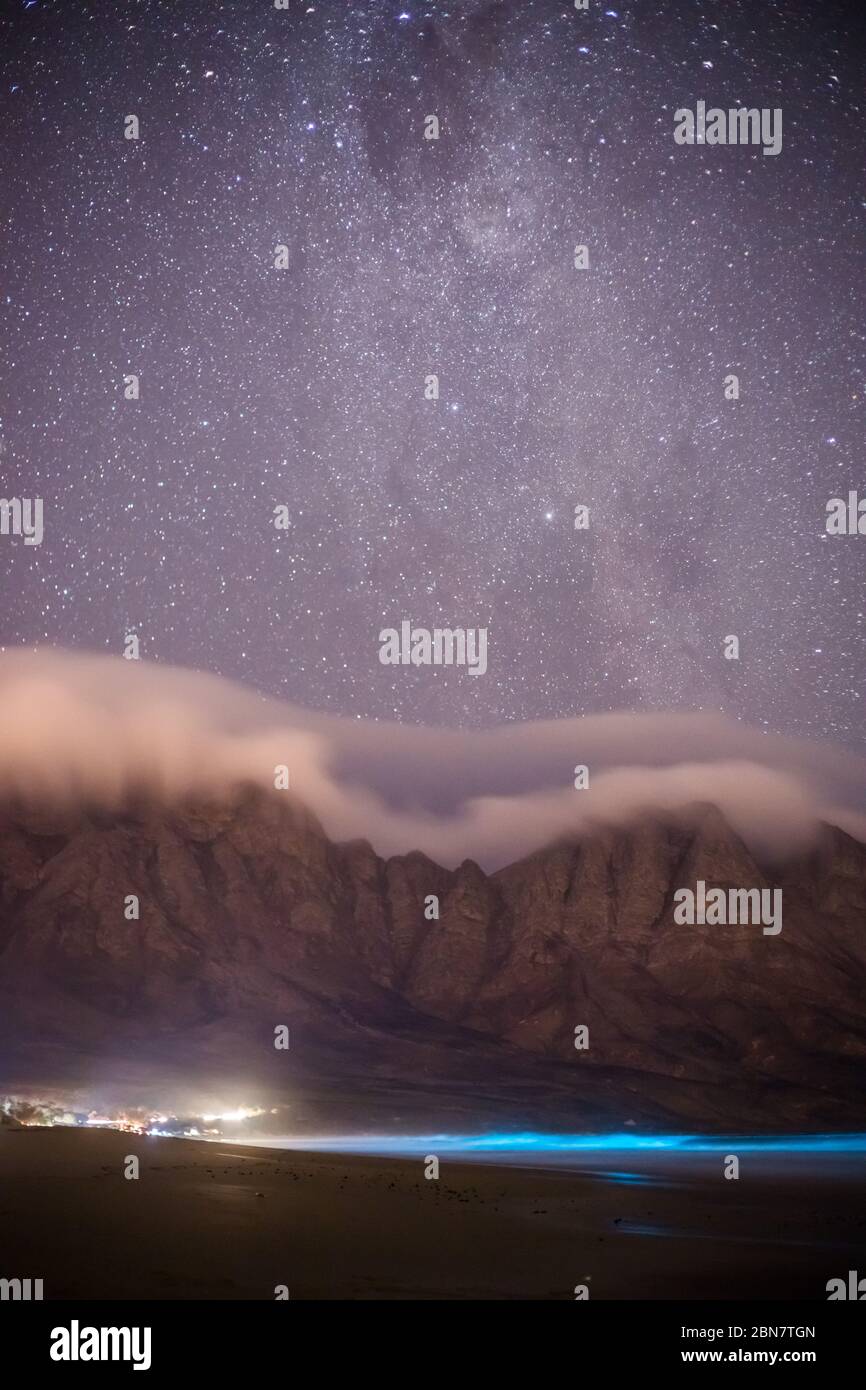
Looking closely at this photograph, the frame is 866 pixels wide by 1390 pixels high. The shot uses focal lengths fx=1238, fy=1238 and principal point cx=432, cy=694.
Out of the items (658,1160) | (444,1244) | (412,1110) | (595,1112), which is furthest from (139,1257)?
(595,1112)

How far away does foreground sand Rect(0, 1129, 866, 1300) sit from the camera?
104 ft

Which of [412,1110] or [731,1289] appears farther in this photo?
[412,1110]

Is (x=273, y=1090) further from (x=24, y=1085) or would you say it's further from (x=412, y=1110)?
(x=24, y=1085)

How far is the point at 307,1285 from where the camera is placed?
30984mm

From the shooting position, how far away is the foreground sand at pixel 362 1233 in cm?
3169

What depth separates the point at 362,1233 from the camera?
3894cm
